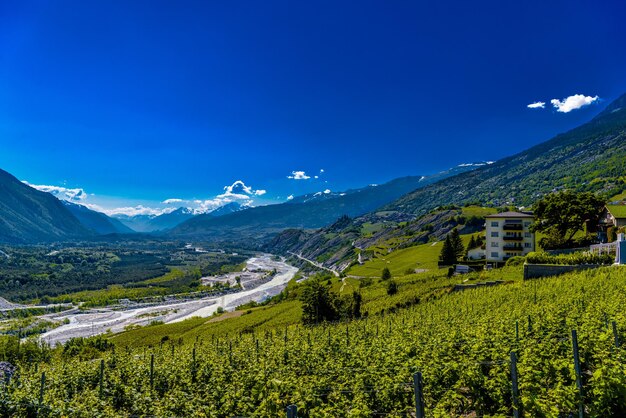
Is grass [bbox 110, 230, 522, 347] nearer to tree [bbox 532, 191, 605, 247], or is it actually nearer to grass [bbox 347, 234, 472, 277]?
grass [bbox 347, 234, 472, 277]

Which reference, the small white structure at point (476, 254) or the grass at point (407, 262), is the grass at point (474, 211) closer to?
the grass at point (407, 262)

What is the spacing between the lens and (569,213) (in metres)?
59.6

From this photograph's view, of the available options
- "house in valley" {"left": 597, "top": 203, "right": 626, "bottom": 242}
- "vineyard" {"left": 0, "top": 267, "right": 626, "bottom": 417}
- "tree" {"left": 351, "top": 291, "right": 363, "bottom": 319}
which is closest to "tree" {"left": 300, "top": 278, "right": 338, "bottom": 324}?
"tree" {"left": 351, "top": 291, "right": 363, "bottom": 319}

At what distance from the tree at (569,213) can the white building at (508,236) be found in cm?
1280

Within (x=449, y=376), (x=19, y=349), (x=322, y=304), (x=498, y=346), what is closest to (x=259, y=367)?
(x=449, y=376)

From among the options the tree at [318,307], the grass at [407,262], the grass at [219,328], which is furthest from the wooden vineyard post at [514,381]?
the grass at [407,262]

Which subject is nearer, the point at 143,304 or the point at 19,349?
the point at 19,349

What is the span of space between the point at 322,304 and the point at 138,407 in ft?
143

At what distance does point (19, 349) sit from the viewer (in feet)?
210

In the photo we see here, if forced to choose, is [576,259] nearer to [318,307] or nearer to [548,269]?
[548,269]

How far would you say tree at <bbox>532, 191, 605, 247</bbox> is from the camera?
58.9 metres

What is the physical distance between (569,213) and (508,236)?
1697 cm

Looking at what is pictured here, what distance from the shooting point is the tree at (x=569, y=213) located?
193 ft

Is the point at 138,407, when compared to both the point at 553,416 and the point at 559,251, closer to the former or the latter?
the point at 553,416
